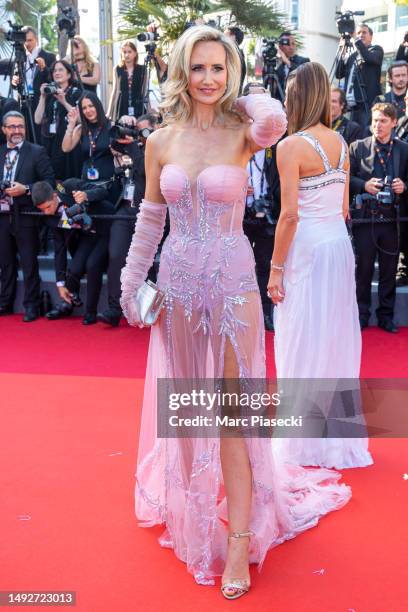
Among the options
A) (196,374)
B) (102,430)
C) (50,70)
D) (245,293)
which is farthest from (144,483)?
(50,70)

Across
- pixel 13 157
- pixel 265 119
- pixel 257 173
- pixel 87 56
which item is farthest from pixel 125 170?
pixel 265 119

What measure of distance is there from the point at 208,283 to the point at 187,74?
2.27ft

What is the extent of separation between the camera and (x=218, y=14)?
10.9 m

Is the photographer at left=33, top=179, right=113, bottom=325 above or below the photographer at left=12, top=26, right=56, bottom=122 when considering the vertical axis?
below

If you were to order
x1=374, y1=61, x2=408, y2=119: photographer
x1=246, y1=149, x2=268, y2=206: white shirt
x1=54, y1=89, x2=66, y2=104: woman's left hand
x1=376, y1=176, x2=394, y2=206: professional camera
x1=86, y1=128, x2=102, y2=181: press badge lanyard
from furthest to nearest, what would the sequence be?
x1=54, y1=89, x2=66, y2=104: woman's left hand, x1=374, y1=61, x2=408, y2=119: photographer, x1=86, y1=128, x2=102, y2=181: press badge lanyard, x1=246, y1=149, x2=268, y2=206: white shirt, x1=376, y1=176, x2=394, y2=206: professional camera

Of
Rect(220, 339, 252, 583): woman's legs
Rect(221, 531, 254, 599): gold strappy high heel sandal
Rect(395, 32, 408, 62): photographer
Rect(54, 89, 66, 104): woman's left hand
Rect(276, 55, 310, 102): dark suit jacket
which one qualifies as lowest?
Rect(221, 531, 254, 599): gold strappy high heel sandal

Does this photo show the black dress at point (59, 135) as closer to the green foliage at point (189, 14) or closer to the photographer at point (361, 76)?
the photographer at point (361, 76)

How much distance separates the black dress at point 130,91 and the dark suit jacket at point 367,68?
224 centimetres

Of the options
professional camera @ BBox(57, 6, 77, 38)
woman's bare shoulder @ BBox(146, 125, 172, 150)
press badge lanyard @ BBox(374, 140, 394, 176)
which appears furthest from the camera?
professional camera @ BBox(57, 6, 77, 38)

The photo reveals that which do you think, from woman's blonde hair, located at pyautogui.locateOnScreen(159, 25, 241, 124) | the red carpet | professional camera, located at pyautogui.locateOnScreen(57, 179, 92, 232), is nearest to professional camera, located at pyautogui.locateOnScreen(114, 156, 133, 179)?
professional camera, located at pyautogui.locateOnScreen(57, 179, 92, 232)

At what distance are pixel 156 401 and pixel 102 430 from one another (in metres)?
1.31

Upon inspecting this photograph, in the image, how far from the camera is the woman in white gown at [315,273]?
3441mm

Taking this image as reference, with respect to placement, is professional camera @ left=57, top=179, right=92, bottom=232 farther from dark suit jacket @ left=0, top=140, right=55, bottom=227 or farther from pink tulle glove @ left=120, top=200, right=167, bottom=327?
pink tulle glove @ left=120, top=200, right=167, bottom=327

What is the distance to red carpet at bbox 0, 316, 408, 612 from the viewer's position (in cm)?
242
